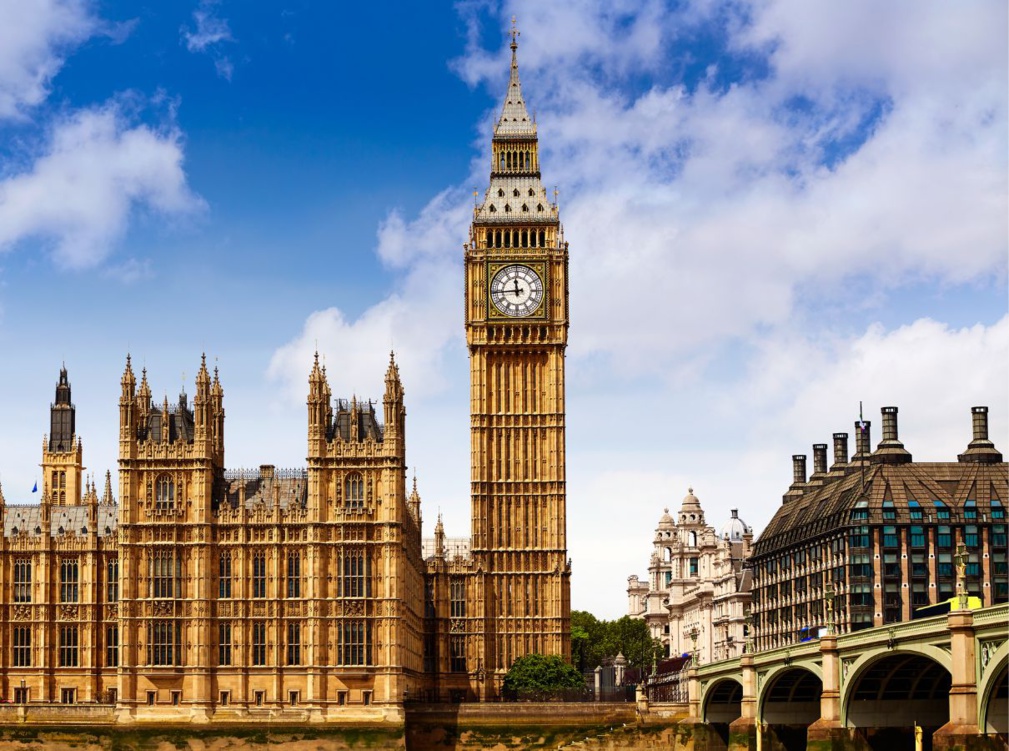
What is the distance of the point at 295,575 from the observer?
5103 inches

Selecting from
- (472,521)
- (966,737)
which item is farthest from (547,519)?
(966,737)

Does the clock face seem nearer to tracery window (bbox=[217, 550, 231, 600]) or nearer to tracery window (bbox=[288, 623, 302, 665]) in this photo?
tracery window (bbox=[217, 550, 231, 600])

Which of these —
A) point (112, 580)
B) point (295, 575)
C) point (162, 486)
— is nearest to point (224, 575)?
point (295, 575)

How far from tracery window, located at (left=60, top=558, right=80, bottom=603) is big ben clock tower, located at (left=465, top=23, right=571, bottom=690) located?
3379 cm

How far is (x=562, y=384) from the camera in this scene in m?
159

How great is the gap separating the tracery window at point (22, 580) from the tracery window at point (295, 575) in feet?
70.5

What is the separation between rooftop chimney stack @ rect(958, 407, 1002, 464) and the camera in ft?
562

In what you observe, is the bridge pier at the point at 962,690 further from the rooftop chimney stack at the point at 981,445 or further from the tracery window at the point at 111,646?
the rooftop chimney stack at the point at 981,445

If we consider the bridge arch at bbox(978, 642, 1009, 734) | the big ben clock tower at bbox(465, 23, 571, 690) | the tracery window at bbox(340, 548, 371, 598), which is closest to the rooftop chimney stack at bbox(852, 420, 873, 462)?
the big ben clock tower at bbox(465, 23, 571, 690)

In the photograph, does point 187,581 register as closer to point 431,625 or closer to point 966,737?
point 431,625

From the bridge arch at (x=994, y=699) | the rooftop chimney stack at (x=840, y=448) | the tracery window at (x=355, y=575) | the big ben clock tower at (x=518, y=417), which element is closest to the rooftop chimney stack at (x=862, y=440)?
the rooftop chimney stack at (x=840, y=448)

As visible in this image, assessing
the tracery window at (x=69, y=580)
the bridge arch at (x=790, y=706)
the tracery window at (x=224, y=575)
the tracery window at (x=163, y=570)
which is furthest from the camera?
the tracery window at (x=69, y=580)

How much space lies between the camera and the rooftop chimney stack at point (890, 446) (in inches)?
6747

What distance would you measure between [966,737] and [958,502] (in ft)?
284
